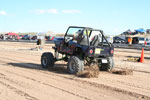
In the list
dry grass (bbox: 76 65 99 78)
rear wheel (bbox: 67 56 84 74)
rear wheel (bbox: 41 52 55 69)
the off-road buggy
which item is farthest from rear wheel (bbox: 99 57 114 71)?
rear wheel (bbox: 41 52 55 69)

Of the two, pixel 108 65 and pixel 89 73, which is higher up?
pixel 108 65

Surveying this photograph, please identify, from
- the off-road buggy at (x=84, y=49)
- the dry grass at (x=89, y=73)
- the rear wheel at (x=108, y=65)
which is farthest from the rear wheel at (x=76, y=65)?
the rear wheel at (x=108, y=65)

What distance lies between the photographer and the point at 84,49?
8.59 metres

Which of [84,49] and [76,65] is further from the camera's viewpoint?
[84,49]

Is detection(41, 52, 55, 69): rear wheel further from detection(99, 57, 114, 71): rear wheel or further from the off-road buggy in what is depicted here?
detection(99, 57, 114, 71): rear wheel

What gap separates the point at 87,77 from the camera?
798cm

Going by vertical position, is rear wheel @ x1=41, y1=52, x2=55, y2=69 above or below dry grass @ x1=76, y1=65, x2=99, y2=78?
above

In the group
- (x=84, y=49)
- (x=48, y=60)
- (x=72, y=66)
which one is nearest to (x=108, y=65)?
(x=84, y=49)

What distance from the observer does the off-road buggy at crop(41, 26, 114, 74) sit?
27.8 ft

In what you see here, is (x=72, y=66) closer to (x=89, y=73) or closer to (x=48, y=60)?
(x=89, y=73)

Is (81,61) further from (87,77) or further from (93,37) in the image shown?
(93,37)

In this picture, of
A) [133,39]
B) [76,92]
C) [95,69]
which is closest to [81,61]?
[95,69]

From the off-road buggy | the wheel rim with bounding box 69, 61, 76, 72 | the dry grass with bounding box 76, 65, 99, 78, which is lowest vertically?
the dry grass with bounding box 76, 65, 99, 78

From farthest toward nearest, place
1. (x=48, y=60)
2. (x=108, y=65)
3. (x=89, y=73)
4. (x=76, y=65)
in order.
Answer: (x=48, y=60) < (x=108, y=65) < (x=76, y=65) < (x=89, y=73)
